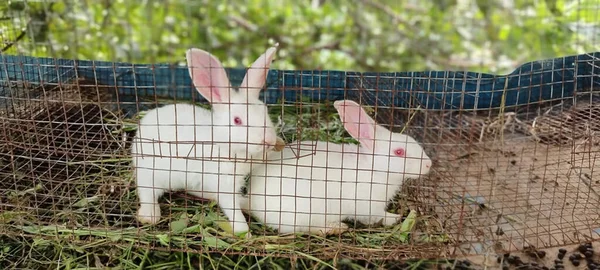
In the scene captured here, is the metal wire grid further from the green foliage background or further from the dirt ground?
the green foliage background

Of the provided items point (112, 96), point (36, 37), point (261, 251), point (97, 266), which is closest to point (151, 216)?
point (97, 266)

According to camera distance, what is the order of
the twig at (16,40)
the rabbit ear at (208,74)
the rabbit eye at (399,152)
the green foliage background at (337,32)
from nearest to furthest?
the rabbit ear at (208,74) < the rabbit eye at (399,152) < the twig at (16,40) < the green foliage background at (337,32)

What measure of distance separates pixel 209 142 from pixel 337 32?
14.9ft

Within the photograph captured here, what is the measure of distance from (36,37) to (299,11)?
11.0ft

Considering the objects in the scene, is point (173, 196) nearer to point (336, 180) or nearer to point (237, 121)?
point (237, 121)

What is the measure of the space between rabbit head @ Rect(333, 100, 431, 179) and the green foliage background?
3017 millimetres

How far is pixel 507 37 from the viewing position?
20.6ft

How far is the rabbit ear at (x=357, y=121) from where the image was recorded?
2.61 metres

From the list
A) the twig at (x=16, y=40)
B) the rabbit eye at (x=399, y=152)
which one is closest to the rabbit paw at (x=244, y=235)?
the rabbit eye at (x=399, y=152)

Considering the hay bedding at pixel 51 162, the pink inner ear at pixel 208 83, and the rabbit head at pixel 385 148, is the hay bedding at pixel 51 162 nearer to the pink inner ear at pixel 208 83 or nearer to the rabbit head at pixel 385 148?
the pink inner ear at pixel 208 83

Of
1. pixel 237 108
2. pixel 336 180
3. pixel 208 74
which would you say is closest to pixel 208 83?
pixel 208 74

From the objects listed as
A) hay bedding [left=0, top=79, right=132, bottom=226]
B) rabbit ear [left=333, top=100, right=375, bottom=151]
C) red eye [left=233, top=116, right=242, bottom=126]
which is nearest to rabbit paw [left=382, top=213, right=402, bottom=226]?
rabbit ear [left=333, top=100, right=375, bottom=151]

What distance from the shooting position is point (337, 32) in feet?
22.4

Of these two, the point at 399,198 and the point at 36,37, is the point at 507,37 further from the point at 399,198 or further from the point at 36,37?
the point at 36,37
